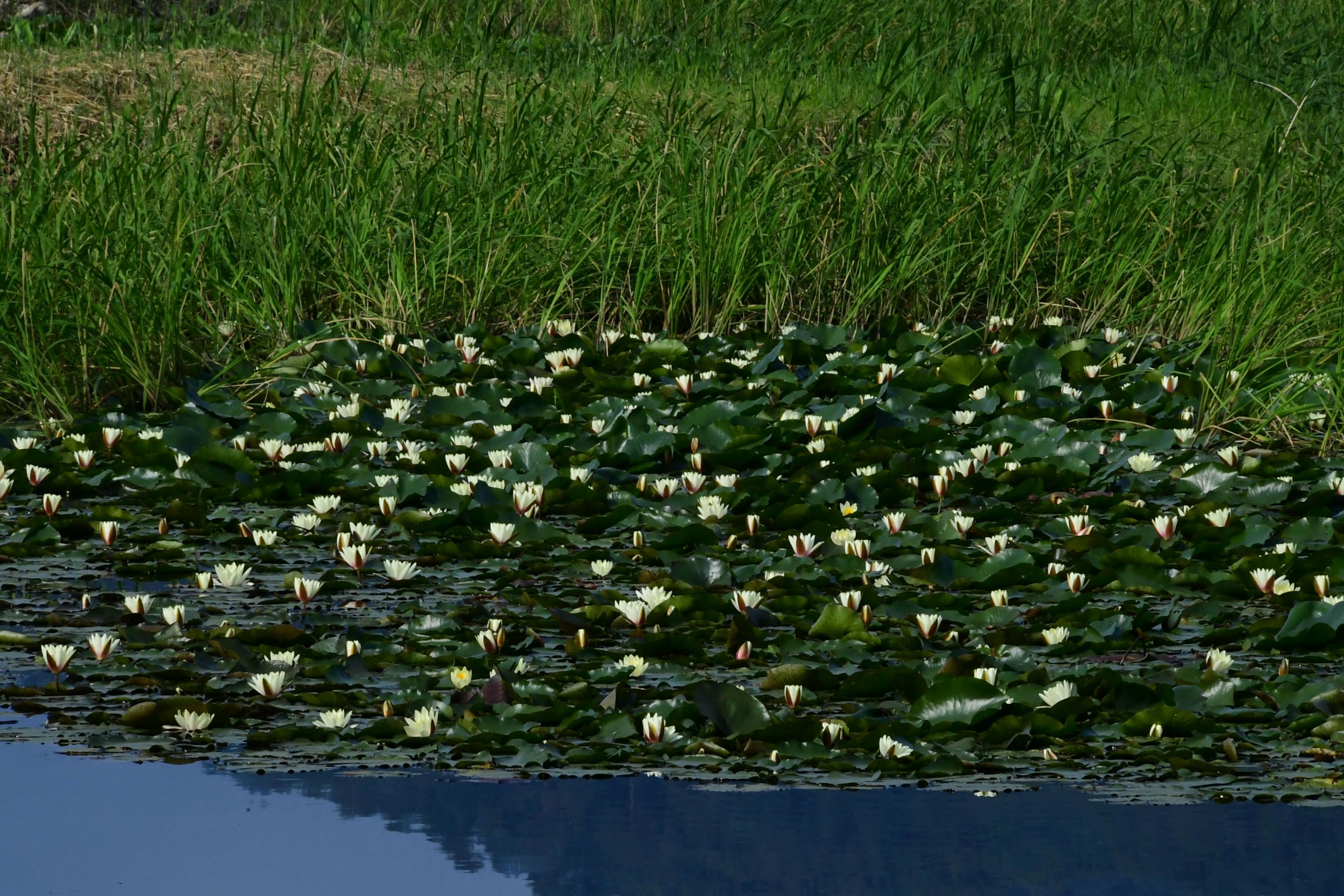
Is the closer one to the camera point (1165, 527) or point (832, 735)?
point (832, 735)

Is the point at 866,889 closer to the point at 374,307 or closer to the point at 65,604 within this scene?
the point at 65,604

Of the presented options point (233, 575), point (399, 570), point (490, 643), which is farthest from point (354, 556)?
point (490, 643)

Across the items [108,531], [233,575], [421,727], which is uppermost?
[421,727]

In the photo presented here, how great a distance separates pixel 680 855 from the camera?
2645mm

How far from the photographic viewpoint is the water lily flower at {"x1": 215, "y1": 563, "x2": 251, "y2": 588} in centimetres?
407

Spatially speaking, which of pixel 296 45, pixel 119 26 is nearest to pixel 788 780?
pixel 296 45

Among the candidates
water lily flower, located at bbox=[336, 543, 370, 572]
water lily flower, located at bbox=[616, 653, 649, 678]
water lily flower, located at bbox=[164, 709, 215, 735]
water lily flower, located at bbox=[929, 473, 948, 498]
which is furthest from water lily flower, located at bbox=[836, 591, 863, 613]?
water lily flower, located at bbox=[164, 709, 215, 735]

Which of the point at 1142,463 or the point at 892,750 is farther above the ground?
the point at 892,750

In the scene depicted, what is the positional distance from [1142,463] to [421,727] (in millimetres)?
3045

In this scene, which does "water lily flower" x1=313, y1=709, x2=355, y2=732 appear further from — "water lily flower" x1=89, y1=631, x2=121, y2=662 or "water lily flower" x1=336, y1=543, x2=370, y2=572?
"water lily flower" x1=336, y1=543, x2=370, y2=572

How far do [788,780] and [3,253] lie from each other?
467cm

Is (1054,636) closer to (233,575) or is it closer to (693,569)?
(693,569)

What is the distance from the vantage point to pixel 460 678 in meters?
3.34

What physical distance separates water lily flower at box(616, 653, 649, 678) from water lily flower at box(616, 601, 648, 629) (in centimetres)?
21
